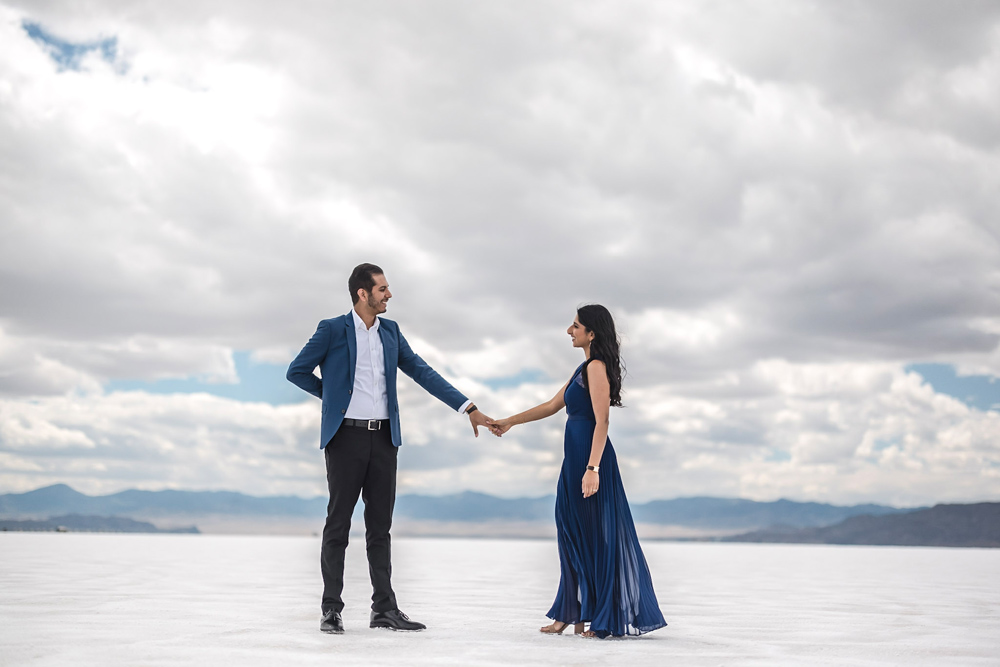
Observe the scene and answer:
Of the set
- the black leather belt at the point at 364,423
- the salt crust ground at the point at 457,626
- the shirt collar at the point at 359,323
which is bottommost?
the salt crust ground at the point at 457,626

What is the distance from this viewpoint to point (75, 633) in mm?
5852

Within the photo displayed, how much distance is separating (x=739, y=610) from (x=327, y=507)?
4.48 m

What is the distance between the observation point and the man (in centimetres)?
643

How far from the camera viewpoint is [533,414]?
24.0 feet

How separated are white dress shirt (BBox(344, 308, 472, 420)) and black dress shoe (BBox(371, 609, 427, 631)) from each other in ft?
4.79

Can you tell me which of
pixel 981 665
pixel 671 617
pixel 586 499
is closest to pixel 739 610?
pixel 671 617

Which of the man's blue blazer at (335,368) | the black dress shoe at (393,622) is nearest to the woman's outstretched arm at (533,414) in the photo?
the man's blue blazer at (335,368)

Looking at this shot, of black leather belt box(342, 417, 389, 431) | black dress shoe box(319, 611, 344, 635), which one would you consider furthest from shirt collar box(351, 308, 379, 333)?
black dress shoe box(319, 611, 344, 635)

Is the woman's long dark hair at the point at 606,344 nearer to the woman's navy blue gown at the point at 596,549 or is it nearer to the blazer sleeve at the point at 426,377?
the woman's navy blue gown at the point at 596,549

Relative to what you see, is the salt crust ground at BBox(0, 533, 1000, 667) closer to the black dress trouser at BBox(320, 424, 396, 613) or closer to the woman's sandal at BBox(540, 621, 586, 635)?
the woman's sandal at BBox(540, 621, 586, 635)

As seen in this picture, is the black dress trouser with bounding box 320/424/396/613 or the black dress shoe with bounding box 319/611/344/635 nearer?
the black dress shoe with bounding box 319/611/344/635

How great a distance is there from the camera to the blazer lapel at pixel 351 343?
6.57 meters

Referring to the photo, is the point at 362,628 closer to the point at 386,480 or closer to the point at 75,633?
the point at 386,480

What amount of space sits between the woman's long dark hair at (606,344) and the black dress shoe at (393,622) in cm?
218
